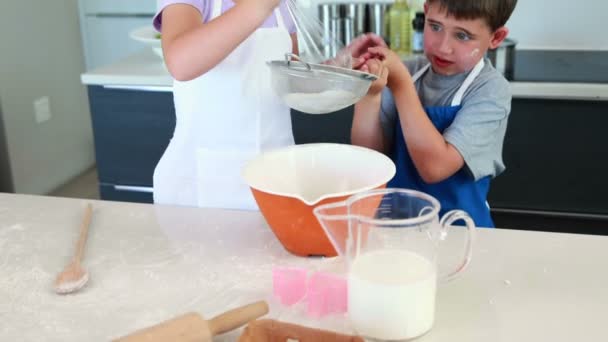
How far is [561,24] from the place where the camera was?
2.30 metres

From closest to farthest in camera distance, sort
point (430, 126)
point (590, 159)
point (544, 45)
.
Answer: point (430, 126)
point (590, 159)
point (544, 45)

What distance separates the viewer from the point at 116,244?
979 millimetres

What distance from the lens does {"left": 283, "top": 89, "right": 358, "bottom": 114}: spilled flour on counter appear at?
1.04 meters

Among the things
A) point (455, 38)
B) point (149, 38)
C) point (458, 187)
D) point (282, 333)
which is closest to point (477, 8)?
point (455, 38)

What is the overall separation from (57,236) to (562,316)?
71 centimetres

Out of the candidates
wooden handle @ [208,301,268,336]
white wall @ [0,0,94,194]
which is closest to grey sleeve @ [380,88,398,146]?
wooden handle @ [208,301,268,336]

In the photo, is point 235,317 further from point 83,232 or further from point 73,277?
point 83,232

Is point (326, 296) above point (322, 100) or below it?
below

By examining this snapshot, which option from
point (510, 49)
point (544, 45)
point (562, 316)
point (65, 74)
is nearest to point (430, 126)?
point (562, 316)

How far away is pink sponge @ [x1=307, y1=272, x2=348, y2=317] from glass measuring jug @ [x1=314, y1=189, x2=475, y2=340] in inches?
2.0

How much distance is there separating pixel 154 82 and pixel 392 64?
45.1 inches

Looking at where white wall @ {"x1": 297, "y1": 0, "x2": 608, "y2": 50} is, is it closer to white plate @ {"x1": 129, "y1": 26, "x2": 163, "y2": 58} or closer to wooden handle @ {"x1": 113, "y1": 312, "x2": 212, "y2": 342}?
white plate @ {"x1": 129, "y1": 26, "x2": 163, "y2": 58}

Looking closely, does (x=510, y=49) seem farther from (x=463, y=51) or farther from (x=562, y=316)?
(x=562, y=316)

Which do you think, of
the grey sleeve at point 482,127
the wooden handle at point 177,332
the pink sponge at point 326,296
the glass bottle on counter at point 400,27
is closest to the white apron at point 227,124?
the grey sleeve at point 482,127
